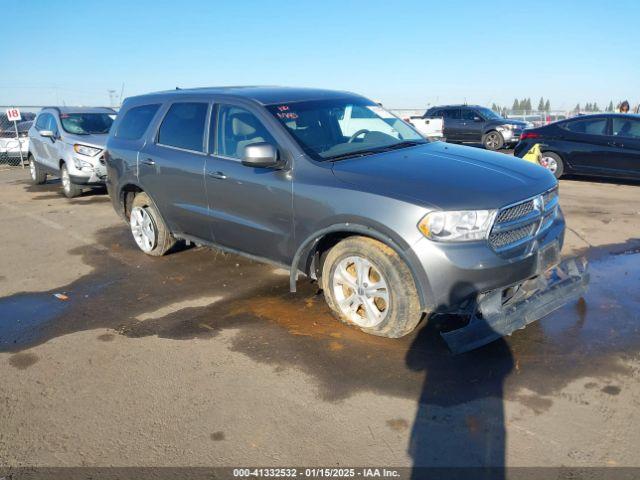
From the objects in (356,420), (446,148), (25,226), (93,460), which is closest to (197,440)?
(93,460)

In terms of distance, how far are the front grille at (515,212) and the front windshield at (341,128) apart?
135cm

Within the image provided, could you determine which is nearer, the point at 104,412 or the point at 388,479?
the point at 388,479

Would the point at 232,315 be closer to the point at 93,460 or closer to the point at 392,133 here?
the point at 93,460

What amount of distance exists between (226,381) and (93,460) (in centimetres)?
96

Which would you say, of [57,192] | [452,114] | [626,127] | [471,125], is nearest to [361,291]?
[626,127]

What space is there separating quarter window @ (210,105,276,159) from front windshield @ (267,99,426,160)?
0.69 feet

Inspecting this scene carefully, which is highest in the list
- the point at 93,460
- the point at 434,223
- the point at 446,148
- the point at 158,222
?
the point at 446,148

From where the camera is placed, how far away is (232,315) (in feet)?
15.0

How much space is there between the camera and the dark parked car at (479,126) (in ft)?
60.7

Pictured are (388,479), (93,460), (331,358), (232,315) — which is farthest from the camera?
(232,315)

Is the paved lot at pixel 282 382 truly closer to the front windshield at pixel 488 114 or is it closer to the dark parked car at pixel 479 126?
the dark parked car at pixel 479 126

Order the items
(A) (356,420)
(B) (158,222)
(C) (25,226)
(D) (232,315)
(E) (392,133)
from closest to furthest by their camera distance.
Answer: (A) (356,420) → (D) (232,315) → (E) (392,133) → (B) (158,222) → (C) (25,226)

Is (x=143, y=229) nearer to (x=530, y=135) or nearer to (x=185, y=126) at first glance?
(x=185, y=126)

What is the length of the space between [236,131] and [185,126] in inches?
32.2
